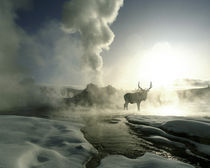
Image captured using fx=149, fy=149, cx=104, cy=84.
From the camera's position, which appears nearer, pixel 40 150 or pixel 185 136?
pixel 40 150

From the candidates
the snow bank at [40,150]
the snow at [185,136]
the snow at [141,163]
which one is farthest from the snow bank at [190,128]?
the snow bank at [40,150]

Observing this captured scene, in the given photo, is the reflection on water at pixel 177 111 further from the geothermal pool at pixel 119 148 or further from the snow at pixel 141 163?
the snow at pixel 141 163

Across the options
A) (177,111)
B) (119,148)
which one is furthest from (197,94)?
(119,148)

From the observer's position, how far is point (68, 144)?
29.7 ft

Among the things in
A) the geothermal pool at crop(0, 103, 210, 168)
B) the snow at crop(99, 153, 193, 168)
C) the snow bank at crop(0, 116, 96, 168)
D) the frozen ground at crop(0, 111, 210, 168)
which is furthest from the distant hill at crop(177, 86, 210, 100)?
the snow bank at crop(0, 116, 96, 168)

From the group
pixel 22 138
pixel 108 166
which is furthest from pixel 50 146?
pixel 108 166

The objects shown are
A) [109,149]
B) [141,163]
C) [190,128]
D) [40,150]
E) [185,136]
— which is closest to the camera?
[141,163]

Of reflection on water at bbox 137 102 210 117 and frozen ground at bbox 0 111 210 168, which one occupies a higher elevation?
reflection on water at bbox 137 102 210 117

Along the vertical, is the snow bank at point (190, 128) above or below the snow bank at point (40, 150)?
above

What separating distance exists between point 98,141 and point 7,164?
6313 millimetres

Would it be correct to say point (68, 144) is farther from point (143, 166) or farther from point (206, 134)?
point (206, 134)

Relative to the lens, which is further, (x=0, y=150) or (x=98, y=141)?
(x=98, y=141)

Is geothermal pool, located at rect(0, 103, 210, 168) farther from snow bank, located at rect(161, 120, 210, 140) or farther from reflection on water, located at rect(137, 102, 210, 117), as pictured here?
reflection on water, located at rect(137, 102, 210, 117)

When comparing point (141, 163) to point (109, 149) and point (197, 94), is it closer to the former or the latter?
point (109, 149)
